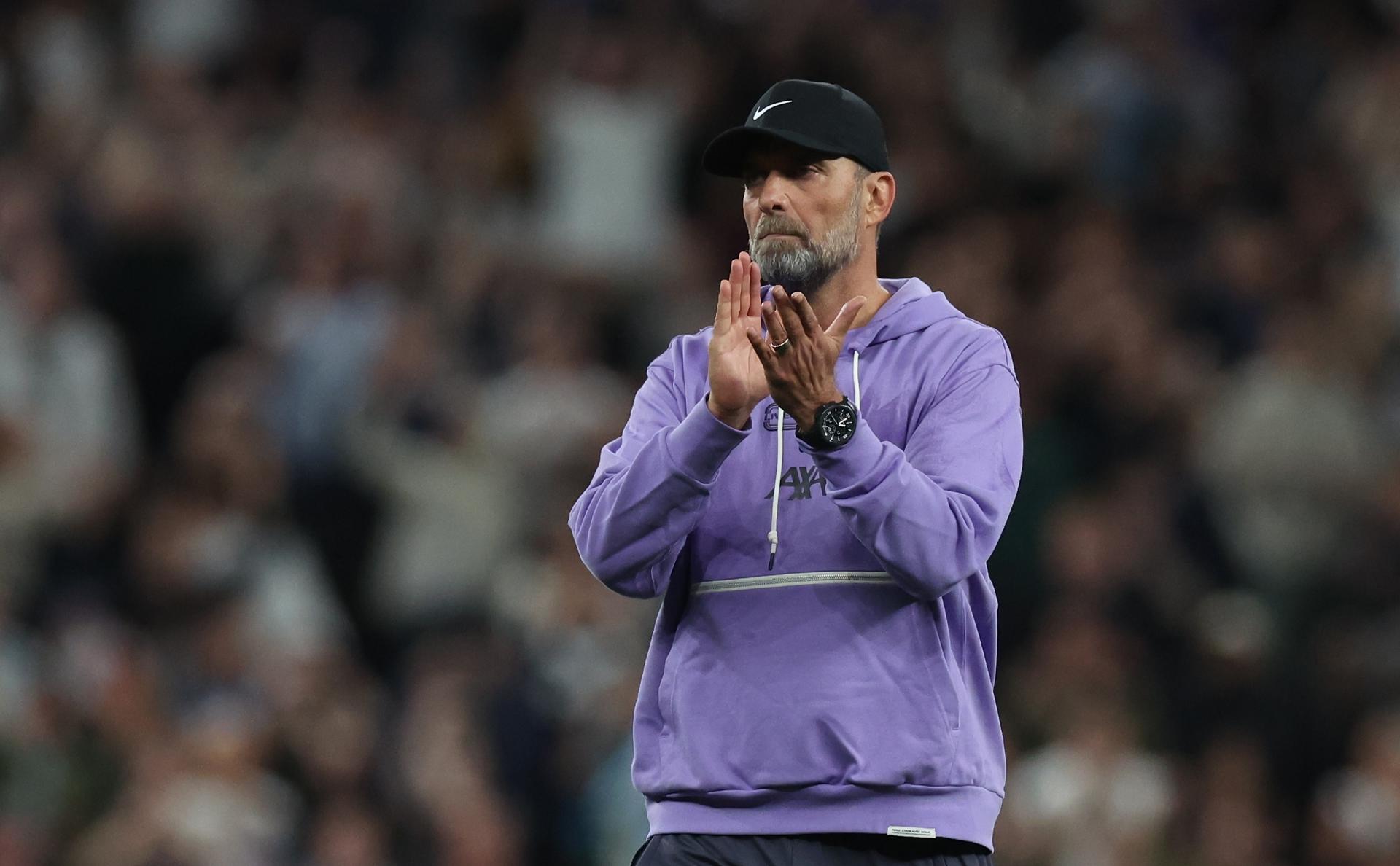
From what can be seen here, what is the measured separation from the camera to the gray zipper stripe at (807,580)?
3.96m

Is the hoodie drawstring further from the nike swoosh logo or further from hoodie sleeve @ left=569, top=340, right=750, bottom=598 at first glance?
the nike swoosh logo

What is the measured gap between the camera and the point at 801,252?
4152 mm

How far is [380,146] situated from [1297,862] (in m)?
5.57

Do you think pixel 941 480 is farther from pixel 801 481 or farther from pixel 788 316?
pixel 788 316

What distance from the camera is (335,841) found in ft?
28.0

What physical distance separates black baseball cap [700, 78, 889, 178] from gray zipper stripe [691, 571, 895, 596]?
72 centimetres

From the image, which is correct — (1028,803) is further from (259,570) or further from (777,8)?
(777,8)

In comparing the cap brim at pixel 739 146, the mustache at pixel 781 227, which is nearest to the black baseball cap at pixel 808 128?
the cap brim at pixel 739 146

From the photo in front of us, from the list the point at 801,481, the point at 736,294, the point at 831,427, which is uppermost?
the point at 736,294

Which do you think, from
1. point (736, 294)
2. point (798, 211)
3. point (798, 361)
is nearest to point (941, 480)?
point (798, 361)

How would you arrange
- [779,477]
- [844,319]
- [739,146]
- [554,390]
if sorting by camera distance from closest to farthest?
[844,319] → [779,477] → [739,146] → [554,390]

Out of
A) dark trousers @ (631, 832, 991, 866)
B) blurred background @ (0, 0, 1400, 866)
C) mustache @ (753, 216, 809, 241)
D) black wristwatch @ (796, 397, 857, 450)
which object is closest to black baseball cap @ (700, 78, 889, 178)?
mustache @ (753, 216, 809, 241)

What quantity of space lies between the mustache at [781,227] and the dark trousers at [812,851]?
3.44 ft

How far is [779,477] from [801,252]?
41 centimetres
